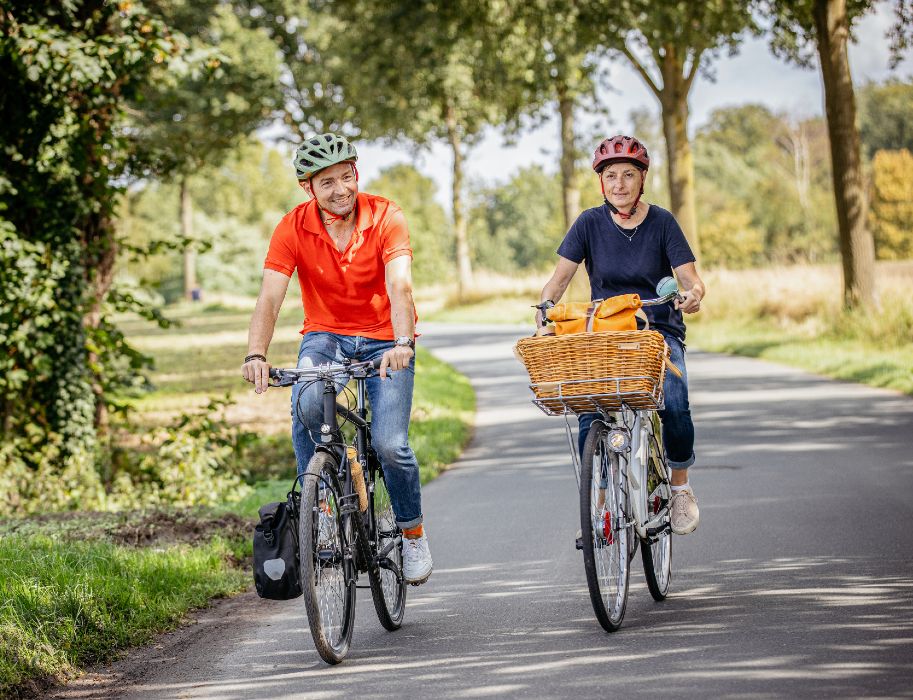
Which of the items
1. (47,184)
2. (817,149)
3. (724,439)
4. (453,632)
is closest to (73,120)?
(47,184)

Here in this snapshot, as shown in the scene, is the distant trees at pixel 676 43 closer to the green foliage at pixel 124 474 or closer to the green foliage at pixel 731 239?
the green foliage at pixel 124 474


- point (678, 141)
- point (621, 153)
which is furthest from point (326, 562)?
point (678, 141)

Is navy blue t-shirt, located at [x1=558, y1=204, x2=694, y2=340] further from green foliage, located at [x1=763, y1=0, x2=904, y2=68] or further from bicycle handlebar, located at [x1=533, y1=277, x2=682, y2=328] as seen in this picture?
green foliage, located at [x1=763, y1=0, x2=904, y2=68]

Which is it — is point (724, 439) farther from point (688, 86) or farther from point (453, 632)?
point (688, 86)

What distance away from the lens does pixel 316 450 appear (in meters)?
5.16

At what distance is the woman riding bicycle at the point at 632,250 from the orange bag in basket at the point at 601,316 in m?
0.34

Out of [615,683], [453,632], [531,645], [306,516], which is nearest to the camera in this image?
[615,683]

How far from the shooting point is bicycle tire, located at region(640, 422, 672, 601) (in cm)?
584

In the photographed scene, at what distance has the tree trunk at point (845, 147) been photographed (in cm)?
2078

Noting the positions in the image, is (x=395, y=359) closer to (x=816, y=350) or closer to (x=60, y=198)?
(x=60, y=198)

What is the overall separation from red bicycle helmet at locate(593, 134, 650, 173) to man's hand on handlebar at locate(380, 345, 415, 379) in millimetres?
1459

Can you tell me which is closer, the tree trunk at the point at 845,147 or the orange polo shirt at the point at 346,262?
the orange polo shirt at the point at 346,262

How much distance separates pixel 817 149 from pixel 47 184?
84599mm

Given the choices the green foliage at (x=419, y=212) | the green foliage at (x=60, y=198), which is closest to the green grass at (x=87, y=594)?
the green foliage at (x=60, y=198)
